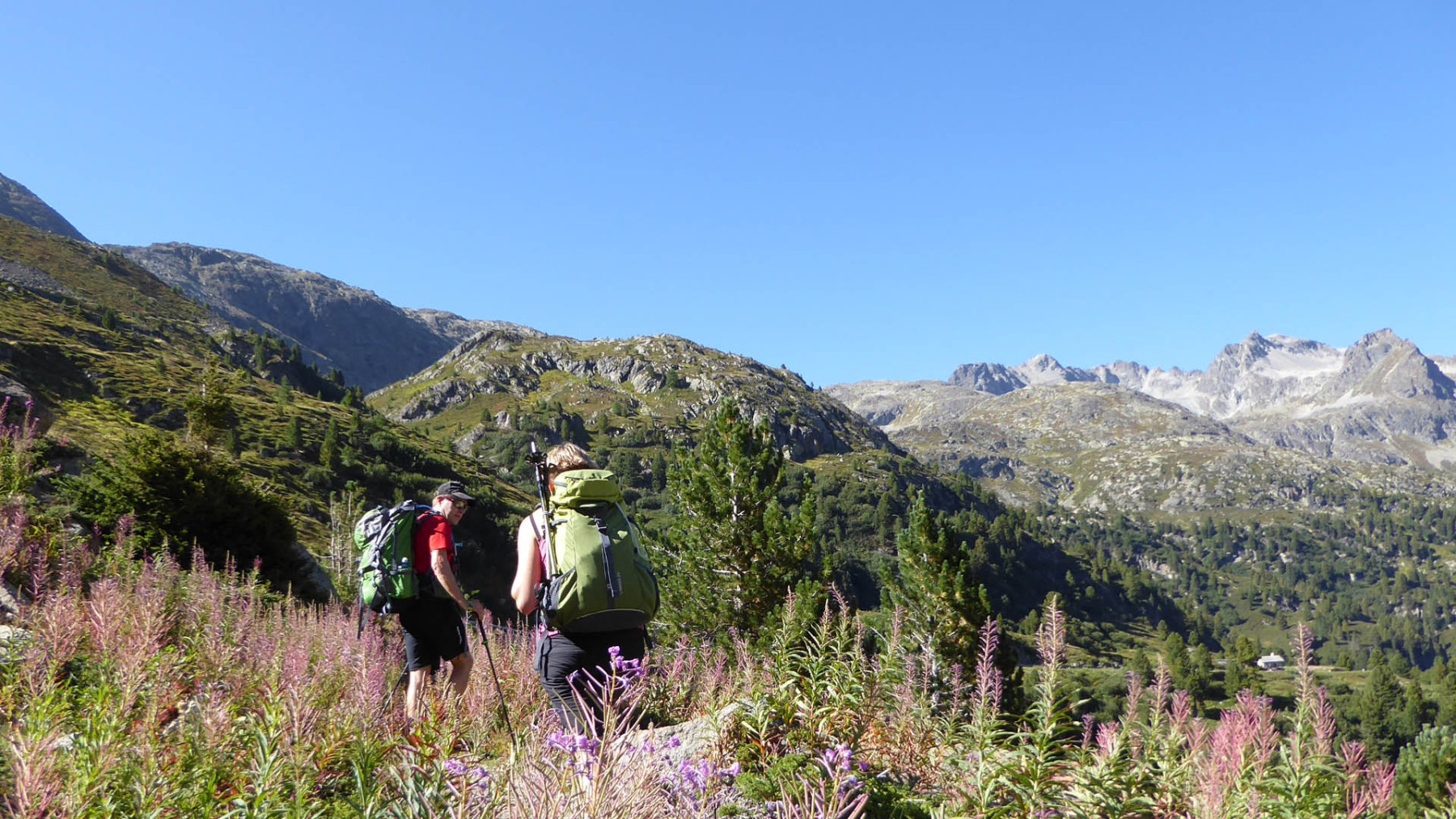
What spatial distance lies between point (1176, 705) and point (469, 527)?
3069 inches

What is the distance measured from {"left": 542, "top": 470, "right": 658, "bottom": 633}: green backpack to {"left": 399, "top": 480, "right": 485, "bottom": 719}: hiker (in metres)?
1.62

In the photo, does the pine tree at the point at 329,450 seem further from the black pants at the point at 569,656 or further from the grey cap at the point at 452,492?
the black pants at the point at 569,656

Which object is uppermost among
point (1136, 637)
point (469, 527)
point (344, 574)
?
point (344, 574)

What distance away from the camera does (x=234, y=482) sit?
1339 centimetres

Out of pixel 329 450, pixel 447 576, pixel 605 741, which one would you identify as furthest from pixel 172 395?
pixel 605 741

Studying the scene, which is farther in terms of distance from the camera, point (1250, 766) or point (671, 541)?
point (671, 541)

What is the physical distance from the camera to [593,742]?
1.83 metres

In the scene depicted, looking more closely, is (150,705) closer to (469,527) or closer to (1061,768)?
(1061,768)

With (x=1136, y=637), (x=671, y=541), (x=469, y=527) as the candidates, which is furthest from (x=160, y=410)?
(x=1136, y=637)

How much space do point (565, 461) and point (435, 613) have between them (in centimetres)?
192

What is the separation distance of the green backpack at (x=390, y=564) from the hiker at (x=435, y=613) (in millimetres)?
81

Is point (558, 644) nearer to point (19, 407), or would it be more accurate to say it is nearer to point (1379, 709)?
point (19, 407)

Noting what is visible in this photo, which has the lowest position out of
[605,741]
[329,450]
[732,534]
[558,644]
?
[329,450]

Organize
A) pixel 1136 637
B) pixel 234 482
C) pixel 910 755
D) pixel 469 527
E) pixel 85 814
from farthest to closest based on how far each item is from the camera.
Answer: pixel 1136 637, pixel 469 527, pixel 234 482, pixel 910 755, pixel 85 814
